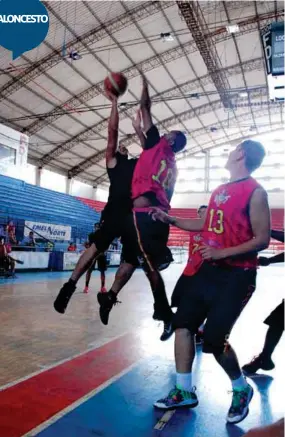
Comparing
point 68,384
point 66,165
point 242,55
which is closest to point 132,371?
point 68,384

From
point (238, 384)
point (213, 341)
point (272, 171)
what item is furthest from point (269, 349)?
point (272, 171)

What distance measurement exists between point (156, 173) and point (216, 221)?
734mm

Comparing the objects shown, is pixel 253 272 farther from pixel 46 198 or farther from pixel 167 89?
pixel 167 89

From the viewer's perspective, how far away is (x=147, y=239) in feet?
9.95

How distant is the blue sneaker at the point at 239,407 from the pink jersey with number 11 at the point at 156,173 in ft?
4.65

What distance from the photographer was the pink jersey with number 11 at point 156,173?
3008 millimetres

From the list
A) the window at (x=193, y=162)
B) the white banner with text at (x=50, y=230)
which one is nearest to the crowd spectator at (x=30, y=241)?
the white banner with text at (x=50, y=230)

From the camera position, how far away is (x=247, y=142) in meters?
2.54

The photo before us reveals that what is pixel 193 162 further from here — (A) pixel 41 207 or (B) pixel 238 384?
(B) pixel 238 384

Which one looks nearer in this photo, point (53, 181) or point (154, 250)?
point (154, 250)

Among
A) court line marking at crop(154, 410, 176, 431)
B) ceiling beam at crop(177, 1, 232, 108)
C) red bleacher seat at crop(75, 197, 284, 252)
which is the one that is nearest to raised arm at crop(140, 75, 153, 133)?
court line marking at crop(154, 410, 176, 431)

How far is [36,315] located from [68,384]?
9.57 ft

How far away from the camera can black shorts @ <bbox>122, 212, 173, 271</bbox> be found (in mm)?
2996

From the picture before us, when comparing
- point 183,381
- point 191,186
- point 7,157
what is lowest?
point 183,381
